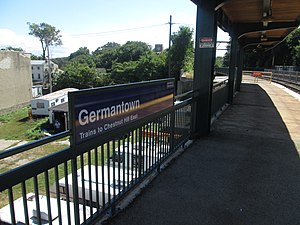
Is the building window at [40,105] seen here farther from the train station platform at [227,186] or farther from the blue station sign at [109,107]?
the blue station sign at [109,107]

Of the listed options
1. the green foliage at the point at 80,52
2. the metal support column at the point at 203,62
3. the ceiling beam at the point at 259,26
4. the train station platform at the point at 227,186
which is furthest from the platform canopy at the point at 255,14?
the green foliage at the point at 80,52

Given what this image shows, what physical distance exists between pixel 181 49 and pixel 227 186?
42.5m

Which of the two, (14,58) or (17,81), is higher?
(14,58)

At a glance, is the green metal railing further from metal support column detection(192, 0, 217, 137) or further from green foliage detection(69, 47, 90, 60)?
green foliage detection(69, 47, 90, 60)

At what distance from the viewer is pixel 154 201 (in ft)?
9.50

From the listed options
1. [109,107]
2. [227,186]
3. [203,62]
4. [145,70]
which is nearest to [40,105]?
[145,70]

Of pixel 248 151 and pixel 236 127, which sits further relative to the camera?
pixel 236 127

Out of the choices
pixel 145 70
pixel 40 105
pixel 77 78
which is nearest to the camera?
pixel 40 105

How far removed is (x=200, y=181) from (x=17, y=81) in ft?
130

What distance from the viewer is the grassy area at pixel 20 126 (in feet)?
81.3

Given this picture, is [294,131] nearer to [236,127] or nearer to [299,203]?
[236,127]

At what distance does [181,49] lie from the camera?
4400 cm

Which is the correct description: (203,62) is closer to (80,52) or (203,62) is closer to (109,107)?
(109,107)

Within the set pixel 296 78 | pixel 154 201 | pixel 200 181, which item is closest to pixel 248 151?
pixel 200 181
